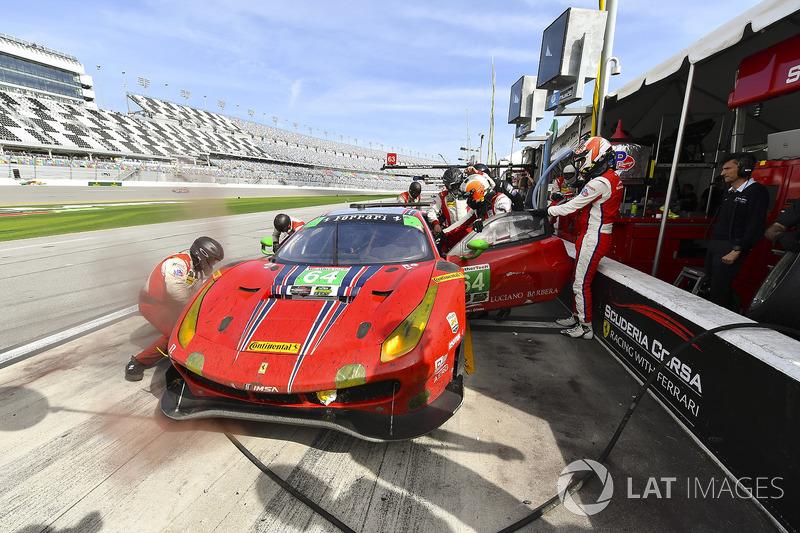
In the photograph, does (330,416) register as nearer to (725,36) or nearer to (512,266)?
(512,266)

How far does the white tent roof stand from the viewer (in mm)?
2654

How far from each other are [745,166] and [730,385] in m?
2.50

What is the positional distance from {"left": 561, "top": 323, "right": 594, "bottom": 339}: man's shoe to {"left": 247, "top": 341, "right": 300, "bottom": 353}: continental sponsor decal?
2.95 metres

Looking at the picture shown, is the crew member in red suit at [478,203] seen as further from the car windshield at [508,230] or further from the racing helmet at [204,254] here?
the racing helmet at [204,254]

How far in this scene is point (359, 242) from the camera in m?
3.35

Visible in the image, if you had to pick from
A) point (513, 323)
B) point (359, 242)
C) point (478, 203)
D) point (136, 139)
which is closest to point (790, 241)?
point (513, 323)

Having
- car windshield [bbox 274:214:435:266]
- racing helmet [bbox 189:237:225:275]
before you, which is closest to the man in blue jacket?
car windshield [bbox 274:214:435:266]

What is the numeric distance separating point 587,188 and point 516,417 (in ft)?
8.07

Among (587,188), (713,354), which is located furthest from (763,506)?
(587,188)

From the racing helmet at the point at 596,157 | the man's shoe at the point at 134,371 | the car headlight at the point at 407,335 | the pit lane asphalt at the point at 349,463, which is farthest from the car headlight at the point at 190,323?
the racing helmet at the point at 596,157

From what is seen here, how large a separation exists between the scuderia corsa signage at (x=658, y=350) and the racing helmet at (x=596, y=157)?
137 cm

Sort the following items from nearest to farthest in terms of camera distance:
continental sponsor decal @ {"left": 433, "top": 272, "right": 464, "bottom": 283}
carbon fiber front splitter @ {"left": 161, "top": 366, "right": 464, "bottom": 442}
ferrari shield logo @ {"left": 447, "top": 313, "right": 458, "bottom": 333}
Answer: carbon fiber front splitter @ {"left": 161, "top": 366, "right": 464, "bottom": 442}
ferrari shield logo @ {"left": 447, "top": 313, "right": 458, "bottom": 333}
continental sponsor decal @ {"left": 433, "top": 272, "right": 464, "bottom": 283}

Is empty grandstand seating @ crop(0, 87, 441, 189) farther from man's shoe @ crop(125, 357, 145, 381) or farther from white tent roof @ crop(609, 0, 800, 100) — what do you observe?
white tent roof @ crop(609, 0, 800, 100)

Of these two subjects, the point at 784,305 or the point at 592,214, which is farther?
the point at 592,214
